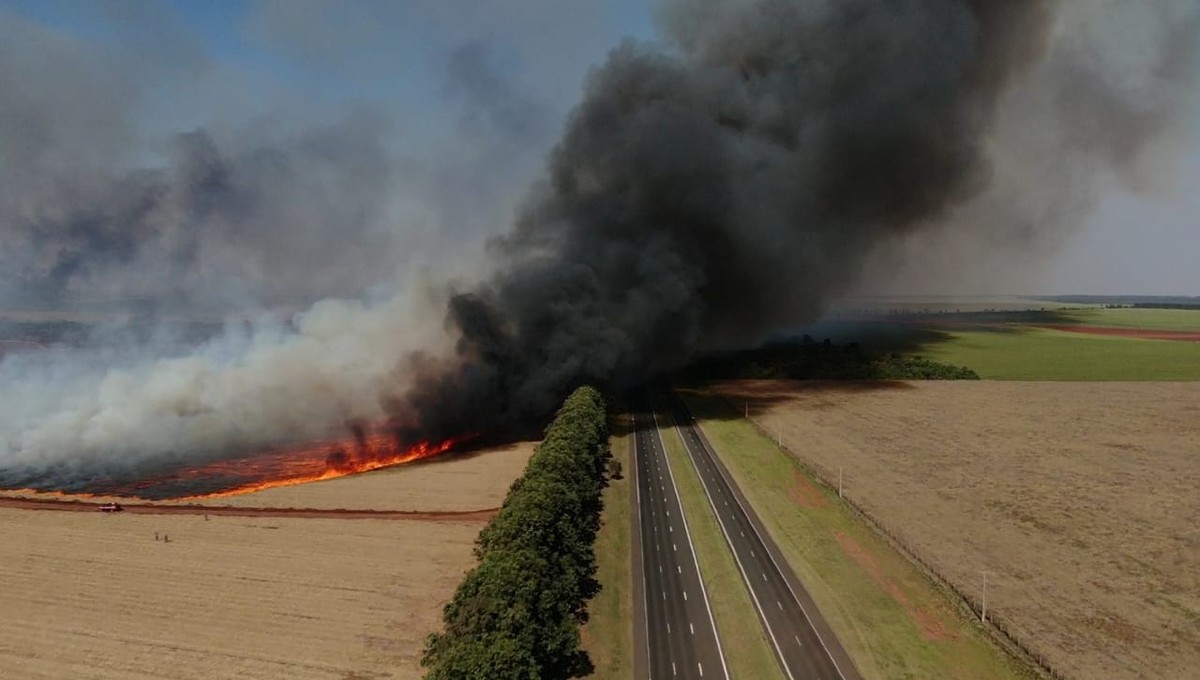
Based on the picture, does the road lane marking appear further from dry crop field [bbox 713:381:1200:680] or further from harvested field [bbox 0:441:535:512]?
harvested field [bbox 0:441:535:512]

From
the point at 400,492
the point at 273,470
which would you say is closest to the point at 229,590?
the point at 400,492

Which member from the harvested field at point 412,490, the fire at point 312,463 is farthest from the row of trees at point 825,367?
the harvested field at point 412,490

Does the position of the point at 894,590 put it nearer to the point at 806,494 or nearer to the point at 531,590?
the point at 806,494

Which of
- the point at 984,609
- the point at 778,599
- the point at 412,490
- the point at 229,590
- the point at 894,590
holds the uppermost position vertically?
the point at 412,490

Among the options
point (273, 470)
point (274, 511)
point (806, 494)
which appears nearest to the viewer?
point (274, 511)

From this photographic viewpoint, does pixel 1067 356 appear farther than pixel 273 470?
Yes

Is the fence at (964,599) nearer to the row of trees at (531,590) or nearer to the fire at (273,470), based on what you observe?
the row of trees at (531,590)

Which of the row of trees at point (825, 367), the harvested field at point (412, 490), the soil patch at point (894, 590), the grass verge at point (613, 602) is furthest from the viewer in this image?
the row of trees at point (825, 367)
